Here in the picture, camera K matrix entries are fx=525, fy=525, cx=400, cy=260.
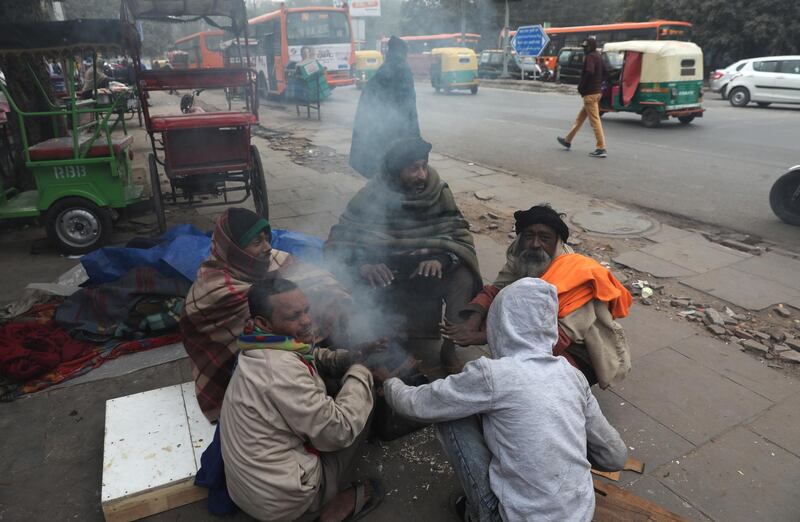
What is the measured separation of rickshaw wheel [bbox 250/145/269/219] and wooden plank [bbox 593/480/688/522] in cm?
406

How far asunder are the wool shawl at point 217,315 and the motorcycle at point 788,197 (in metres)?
5.47

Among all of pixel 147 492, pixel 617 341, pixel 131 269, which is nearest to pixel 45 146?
pixel 131 269

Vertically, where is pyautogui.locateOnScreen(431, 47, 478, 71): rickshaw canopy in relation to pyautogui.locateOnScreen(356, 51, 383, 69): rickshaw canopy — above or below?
below

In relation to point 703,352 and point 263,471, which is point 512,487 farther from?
point 703,352

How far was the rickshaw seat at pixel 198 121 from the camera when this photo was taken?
15.1 feet

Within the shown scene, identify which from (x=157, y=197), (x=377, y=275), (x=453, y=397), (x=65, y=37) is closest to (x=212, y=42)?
(x=65, y=37)

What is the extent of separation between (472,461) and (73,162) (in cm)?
430

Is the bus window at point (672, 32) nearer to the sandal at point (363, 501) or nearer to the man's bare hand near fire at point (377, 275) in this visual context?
the man's bare hand near fire at point (377, 275)

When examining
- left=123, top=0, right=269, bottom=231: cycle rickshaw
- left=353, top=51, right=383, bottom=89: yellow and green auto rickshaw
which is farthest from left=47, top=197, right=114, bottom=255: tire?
left=353, top=51, right=383, bottom=89: yellow and green auto rickshaw

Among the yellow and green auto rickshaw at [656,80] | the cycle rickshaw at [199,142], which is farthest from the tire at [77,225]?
the yellow and green auto rickshaw at [656,80]

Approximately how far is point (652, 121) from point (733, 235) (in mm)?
7002

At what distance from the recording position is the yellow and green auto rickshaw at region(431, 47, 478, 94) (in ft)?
27.9

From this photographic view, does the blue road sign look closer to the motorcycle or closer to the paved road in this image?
the paved road

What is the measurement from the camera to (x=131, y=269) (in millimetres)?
3381
